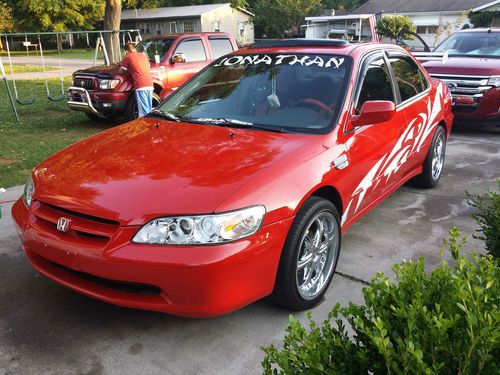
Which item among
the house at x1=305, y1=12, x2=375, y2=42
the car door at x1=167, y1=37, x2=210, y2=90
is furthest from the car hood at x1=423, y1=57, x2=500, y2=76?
the house at x1=305, y1=12, x2=375, y2=42

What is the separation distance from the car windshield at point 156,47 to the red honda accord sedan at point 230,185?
5991 mm

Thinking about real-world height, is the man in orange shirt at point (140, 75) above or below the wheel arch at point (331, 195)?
above

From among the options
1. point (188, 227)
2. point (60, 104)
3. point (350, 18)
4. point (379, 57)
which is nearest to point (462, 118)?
point (379, 57)

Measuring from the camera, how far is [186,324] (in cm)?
308

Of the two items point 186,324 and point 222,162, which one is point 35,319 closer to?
point 186,324

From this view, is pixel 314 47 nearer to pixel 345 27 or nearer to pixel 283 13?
pixel 345 27

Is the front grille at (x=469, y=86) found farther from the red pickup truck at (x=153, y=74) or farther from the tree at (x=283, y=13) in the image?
the tree at (x=283, y=13)

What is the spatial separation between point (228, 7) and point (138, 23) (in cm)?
1165

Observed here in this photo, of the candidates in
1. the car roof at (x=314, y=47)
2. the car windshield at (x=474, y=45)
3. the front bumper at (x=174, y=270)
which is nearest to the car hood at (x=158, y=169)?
the front bumper at (x=174, y=270)

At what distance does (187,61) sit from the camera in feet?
33.8

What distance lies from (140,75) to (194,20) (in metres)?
44.1

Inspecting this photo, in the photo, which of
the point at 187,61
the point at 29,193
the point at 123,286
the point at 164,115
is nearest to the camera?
the point at 123,286

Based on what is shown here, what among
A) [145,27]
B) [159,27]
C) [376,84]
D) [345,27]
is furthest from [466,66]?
[145,27]

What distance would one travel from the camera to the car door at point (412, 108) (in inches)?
183
